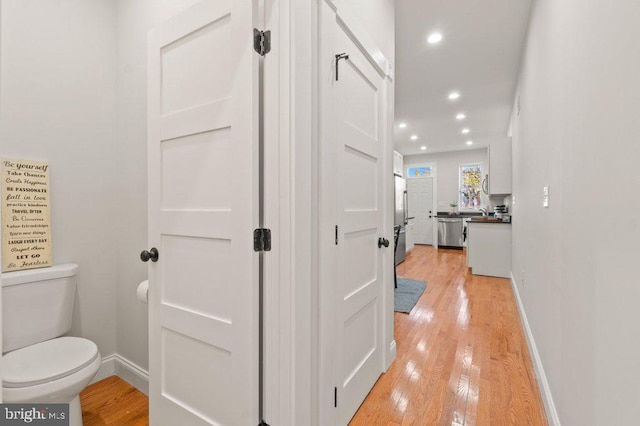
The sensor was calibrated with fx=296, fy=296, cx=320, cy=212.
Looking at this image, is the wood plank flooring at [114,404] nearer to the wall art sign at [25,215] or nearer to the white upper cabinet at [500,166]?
the wall art sign at [25,215]

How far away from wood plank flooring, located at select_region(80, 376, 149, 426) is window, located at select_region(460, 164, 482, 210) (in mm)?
8763

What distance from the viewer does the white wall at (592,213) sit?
76cm

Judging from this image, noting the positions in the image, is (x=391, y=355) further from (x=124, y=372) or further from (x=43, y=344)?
(x=43, y=344)

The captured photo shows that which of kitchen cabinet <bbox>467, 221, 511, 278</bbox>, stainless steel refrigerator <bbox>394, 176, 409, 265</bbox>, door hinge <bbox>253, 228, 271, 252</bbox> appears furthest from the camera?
stainless steel refrigerator <bbox>394, 176, 409, 265</bbox>

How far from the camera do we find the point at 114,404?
5.95 feet

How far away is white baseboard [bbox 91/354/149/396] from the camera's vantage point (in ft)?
6.30

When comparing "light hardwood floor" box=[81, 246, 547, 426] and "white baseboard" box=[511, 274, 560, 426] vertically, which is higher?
"white baseboard" box=[511, 274, 560, 426]

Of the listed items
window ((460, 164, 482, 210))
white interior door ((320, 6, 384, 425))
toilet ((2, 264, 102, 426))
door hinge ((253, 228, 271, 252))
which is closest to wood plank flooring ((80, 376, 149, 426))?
toilet ((2, 264, 102, 426))

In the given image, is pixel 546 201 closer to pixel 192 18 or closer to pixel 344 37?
pixel 344 37

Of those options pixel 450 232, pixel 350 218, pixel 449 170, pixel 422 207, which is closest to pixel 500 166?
pixel 450 232

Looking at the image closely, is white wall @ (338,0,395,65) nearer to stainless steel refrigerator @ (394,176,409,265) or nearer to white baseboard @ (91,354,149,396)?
white baseboard @ (91,354,149,396)

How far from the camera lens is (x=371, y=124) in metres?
1.93

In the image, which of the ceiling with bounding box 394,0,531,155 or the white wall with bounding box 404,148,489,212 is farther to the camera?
the white wall with bounding box 404,148,489,212

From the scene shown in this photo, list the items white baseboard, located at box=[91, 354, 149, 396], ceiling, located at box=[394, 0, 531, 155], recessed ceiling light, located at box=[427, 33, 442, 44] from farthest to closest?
recessed ceiling light, located at box=[427, 33, 442, 44] < ceiling, located at box=[394, 0, 531, 155] < white baseboard, located at box=[91, 354, 149, 396]
